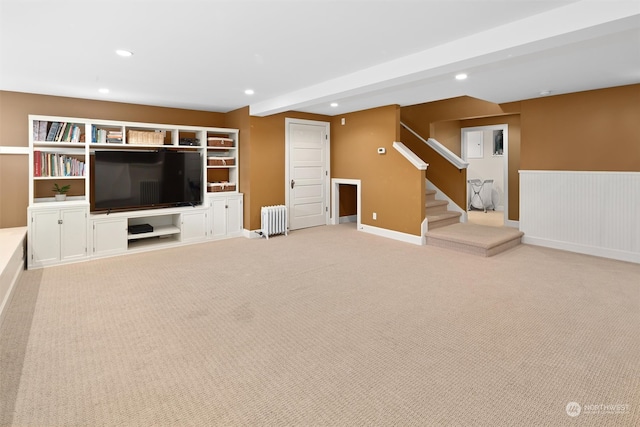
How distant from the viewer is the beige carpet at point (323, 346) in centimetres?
188

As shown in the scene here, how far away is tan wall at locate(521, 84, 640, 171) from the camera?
187 inches

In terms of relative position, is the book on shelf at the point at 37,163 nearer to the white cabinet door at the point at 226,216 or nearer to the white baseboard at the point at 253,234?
the white cabinet door at the point at 226,216

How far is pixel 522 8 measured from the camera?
8.31ft

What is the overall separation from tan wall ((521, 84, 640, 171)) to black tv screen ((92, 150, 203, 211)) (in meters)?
5.64

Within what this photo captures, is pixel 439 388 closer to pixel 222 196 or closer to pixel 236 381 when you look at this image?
pixel 236 381

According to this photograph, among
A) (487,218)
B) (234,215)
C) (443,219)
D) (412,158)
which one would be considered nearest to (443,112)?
(412,158)

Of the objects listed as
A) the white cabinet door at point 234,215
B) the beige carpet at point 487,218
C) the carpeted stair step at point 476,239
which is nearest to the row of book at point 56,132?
the white cabinet door at point 234,215

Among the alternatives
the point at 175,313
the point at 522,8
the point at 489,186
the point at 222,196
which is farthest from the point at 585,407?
the point at 489,186

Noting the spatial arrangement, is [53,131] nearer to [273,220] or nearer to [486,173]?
[273,220]

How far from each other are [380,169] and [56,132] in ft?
16.6

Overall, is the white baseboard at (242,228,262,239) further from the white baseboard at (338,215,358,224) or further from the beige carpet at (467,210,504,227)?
the beige carpet at (467,210,504,227)

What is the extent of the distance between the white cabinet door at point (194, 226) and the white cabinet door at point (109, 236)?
887mm

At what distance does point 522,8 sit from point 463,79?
1941 mm

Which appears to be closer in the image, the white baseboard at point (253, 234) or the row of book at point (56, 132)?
the row of book at point (56, 132)
